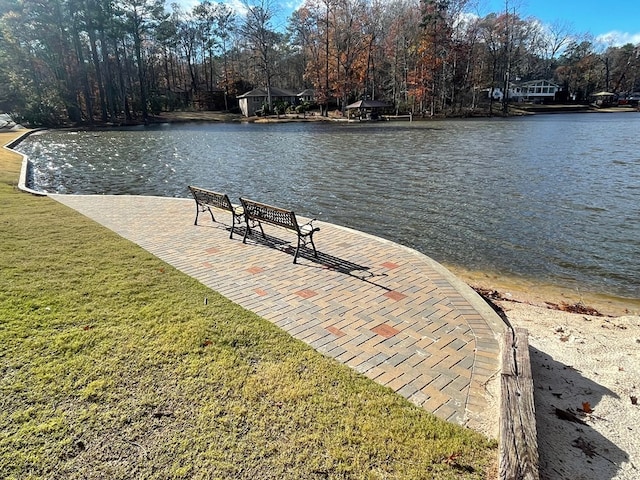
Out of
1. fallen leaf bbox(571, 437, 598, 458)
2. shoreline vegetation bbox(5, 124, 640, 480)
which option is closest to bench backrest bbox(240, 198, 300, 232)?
shoreline vegetation bbox(5, 124, 640, 480)

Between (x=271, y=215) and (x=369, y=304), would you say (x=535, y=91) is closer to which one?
(x=271, y=215)

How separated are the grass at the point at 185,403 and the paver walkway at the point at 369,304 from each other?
312mm

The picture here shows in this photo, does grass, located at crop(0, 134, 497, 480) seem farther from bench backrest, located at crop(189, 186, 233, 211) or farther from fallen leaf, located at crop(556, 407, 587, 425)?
bench backrest, located at crop(189, 186, 233, 211)

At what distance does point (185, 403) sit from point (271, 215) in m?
4.16

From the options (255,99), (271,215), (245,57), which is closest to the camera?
(271,215)

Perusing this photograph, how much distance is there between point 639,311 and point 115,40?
63.0m

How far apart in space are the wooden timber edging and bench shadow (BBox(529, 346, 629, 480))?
0.83 ft

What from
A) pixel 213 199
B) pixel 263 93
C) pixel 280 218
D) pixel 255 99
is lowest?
pixel 280 218

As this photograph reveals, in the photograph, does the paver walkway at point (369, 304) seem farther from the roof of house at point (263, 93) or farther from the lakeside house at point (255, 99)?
the roof of house at point (263, 93)

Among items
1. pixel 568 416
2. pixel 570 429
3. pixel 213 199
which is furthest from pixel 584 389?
pixel 213 199

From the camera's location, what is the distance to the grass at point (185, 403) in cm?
267

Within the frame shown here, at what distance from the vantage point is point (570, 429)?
317cm

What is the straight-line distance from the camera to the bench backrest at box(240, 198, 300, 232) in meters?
6.55

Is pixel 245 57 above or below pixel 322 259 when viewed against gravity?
above
